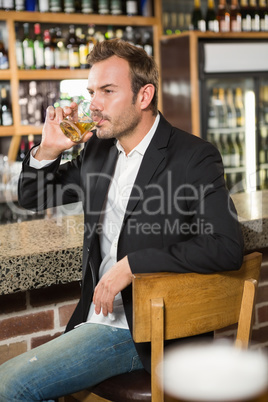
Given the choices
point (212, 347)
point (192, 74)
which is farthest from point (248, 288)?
point (192, 74)

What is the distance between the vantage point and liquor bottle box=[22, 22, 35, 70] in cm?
366

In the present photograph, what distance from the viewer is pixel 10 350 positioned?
4.97 ft

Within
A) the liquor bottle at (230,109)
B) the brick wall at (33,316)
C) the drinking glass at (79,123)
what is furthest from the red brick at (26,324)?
the liquor bottle at (230,109)

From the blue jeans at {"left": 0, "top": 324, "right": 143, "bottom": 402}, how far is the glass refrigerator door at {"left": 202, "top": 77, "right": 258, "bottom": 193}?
3393 millimetres

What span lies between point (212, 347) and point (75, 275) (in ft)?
3.56

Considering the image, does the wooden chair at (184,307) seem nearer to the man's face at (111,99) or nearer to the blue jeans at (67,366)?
the blue jeans at (67,366)

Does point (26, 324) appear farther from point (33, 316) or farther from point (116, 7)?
point (116, 7)

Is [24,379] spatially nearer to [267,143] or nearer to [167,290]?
[167,290]

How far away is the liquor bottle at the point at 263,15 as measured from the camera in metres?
4.65

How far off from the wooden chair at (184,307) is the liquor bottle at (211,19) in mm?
3744

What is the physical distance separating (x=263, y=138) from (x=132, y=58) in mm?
3598

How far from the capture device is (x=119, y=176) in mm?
1532

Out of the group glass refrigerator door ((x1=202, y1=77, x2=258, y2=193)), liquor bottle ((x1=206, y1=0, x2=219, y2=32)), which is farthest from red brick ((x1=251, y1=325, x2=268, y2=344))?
liquor bottle ((x1=206, y1=0, x2=219, y2=32))

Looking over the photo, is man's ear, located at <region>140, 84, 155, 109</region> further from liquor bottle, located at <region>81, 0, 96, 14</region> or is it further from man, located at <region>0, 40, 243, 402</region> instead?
liquor bottle, located at <region>81, 0, 96, 14</region>
